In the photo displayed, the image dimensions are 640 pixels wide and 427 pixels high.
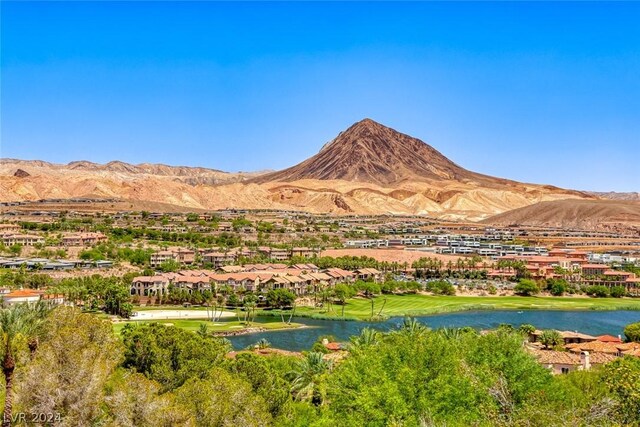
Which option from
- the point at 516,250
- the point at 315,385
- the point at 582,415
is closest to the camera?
the point at 582,415

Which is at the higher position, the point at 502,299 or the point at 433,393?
the point at 433,393

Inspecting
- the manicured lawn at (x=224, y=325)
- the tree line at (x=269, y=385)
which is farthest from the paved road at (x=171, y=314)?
the tree line at (x=269, y=385)

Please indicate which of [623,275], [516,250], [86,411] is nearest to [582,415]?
[86,411]

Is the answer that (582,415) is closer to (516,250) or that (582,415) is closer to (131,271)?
(131,271)

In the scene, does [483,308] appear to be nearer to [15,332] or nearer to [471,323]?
[471,323]

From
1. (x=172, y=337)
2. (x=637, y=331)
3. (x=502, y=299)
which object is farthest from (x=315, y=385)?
(x=502, y=299)

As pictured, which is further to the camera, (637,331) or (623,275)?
(623,275)

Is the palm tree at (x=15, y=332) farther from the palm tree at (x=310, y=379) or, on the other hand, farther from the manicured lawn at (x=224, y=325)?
the manicured lawn at (x=224, y=325)

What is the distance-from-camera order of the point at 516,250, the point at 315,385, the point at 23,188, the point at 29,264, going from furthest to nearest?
the point at 23,188
the point at 516,250
the point at 29,264
the point at 315,385
